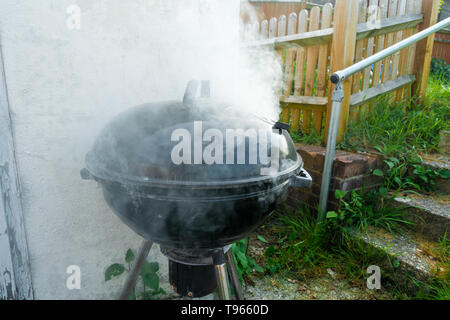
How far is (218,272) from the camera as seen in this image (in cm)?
140

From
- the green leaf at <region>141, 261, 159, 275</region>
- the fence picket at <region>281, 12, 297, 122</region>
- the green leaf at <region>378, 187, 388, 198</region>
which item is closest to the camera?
the green leaf at <region>141, 261, 159, 275</region>


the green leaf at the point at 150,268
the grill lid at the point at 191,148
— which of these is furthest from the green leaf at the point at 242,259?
the grill lid at the point at 191,148

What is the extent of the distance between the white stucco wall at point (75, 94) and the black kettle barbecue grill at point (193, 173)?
0.47 m

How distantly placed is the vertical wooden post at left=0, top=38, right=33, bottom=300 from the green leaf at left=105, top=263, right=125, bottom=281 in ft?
1.40

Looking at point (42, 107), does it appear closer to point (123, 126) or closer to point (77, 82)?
point (77, 82)

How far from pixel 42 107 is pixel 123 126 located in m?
0.64

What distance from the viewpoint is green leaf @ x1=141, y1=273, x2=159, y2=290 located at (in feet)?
6.42

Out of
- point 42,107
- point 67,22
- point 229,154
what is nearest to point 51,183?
point 42,107

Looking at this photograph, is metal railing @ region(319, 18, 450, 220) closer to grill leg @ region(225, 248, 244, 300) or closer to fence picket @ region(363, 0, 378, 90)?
fence picket @ region(363, 0, 378, 90)

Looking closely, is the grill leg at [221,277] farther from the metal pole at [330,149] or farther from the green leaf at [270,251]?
the metal pole at [330,149]

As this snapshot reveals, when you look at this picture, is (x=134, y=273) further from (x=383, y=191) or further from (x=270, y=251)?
(x=383, y=191)

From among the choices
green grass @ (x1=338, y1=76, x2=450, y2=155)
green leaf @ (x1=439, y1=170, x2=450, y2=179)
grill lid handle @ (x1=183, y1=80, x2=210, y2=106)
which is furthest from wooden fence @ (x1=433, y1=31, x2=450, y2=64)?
grill lid handle @ (x1=183, y1=80, x2=210, y2=106)

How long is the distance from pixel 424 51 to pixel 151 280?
3.88 metres

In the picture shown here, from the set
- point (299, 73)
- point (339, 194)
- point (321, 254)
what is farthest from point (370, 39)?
point (321, 254)
